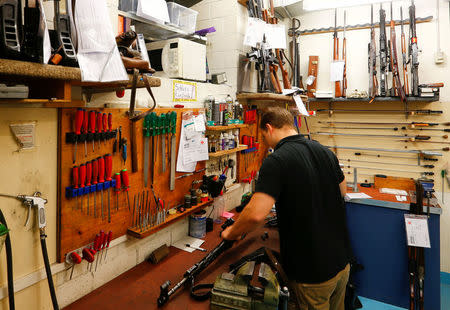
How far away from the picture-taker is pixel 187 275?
1521 millimetres

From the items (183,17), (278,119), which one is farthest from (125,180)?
(183,17)

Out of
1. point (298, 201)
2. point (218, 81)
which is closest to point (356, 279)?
point (298, 201)

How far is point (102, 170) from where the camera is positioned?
1422mm

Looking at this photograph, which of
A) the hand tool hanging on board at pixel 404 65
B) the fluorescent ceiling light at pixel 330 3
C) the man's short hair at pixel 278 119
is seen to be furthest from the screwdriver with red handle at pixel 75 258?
the hand tool hanging on board at pixel 404 65

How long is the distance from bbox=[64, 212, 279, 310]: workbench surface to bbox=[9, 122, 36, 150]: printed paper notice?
0.79 metres

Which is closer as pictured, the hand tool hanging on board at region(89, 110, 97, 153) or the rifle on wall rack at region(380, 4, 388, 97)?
the hand tool hanging on board at region(89, 110, 97, 153)

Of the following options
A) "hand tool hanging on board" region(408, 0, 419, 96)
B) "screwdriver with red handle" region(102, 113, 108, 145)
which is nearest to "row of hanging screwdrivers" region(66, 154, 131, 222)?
"screwdriver with red handle" region(102, 113, 108, 145)

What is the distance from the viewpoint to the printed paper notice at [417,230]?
2.15m

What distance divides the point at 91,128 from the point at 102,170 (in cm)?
22

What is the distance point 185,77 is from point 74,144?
3.18 feet

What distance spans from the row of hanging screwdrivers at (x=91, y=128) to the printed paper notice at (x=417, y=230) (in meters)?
2.28

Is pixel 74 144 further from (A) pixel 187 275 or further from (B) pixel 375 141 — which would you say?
(B) pixel 375 141

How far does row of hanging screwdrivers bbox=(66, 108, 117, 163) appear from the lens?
129 centimetres

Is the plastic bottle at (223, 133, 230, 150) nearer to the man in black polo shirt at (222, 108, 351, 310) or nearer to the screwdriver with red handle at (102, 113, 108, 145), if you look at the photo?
the man in black polo shirt at (222, 108, 351, 310)
